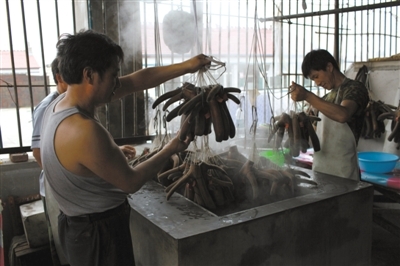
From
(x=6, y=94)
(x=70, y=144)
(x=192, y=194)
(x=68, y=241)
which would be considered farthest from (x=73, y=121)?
(x=6, y=94)

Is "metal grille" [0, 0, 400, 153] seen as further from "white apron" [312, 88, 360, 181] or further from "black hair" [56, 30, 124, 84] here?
"black hair" [56, 30, 124, 84]

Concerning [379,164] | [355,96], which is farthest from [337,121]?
[379,164]

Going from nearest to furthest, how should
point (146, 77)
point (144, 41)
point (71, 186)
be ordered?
point (71, 186), point (146, 77), point (144, 41)

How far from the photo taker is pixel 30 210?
337cm

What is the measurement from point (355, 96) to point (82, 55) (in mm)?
2213

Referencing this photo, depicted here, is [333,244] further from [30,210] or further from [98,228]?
[30,210]

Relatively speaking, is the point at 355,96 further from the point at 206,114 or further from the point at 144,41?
the point at 144,41

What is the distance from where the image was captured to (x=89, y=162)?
147 centimetres

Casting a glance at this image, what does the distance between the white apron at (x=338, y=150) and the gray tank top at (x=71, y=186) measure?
6.71 feet

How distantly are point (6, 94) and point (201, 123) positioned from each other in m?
3.07

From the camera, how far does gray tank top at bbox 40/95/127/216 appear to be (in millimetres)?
1553

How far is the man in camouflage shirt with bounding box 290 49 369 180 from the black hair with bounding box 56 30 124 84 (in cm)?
196

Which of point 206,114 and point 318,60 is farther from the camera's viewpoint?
point 318,60

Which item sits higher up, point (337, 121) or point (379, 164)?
point (337, 121)
